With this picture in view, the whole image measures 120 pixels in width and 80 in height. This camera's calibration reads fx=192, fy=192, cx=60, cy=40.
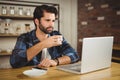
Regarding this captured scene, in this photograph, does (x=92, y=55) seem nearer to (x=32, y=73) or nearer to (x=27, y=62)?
(x=32, y=73)

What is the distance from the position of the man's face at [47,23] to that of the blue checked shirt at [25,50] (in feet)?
0.45

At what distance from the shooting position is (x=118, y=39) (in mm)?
3586

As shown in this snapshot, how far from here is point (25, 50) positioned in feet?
6.54

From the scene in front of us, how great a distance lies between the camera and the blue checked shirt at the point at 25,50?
1.90 meters

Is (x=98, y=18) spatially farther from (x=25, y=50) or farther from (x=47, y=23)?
(x=25, y=50)

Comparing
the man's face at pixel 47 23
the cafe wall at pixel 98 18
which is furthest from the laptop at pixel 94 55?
the cafe wall at pixel 98 18

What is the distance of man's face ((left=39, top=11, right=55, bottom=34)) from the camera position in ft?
7.38

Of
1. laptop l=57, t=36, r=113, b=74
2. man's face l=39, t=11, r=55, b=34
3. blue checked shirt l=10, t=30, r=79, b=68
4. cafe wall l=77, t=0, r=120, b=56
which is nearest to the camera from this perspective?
laptop l=57, t=36, r=113, b=74

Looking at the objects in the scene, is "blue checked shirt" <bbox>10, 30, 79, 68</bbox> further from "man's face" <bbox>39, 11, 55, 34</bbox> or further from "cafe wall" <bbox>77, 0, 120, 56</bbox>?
"cafe wall" <bbox>77, 0, 120, 56</bbox>

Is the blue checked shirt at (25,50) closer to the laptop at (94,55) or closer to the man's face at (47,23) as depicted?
the man's face at (47,23)

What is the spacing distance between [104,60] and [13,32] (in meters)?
2.74

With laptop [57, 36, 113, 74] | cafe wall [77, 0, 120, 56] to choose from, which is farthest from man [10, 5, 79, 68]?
cafe wall [77, 0, 120, 56]

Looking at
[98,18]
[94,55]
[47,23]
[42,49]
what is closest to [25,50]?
[42,49]

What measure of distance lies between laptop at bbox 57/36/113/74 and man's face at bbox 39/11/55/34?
2.36 feet
